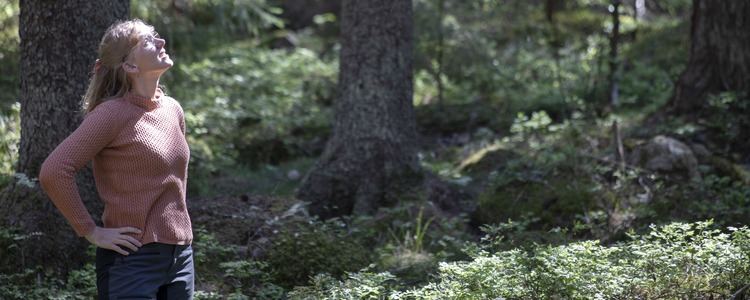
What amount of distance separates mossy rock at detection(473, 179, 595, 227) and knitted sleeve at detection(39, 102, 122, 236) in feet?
13.0

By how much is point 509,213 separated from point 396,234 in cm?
123

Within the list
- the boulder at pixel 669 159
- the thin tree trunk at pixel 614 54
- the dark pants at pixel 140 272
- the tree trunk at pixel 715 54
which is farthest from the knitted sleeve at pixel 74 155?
the thin tree trunk at pixel 614 54

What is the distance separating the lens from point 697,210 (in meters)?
4.99

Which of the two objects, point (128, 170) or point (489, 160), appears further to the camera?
point (489, 160)

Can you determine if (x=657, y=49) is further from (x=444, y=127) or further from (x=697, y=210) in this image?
(x=697, y=210)

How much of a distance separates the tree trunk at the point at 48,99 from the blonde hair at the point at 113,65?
1.75m

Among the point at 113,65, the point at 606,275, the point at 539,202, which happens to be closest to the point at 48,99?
the point at 113,65

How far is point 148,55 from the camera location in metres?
2.49

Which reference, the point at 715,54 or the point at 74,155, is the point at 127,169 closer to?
the point at 74,155

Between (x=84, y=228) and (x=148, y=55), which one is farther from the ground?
(x=148, y=55)

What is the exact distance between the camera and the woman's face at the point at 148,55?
2480 millimetres

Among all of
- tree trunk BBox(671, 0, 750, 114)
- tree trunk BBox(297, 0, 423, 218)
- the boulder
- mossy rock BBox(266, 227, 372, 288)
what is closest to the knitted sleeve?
mossy rock BBox(266, 227, 372, 288)

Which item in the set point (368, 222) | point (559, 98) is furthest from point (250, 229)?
point (559, 98)

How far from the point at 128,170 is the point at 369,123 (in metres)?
3.73
